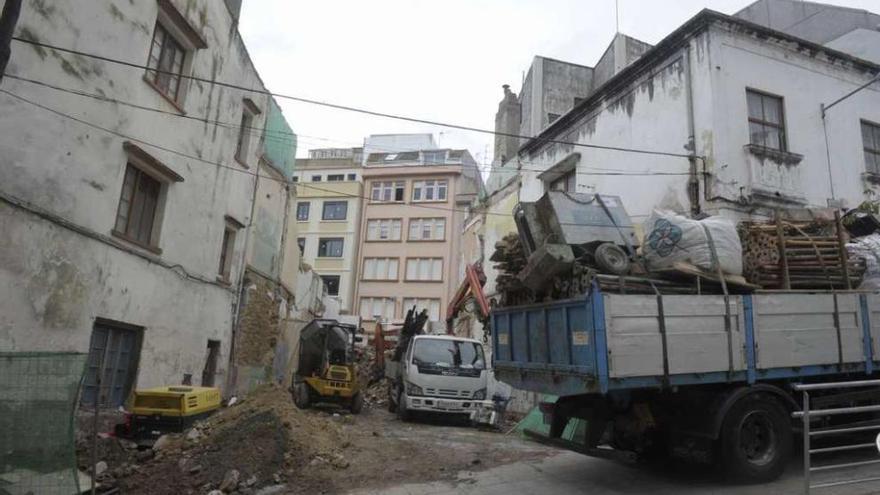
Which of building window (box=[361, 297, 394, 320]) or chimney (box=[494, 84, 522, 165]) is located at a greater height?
chimney (box=[494, 84, 522, 165])

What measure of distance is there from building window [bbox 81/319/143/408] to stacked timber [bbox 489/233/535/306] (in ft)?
22.7

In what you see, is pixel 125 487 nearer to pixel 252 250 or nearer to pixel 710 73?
pixel 252 250

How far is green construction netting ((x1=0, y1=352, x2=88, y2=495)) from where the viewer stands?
516 cm

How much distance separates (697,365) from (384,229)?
1434 inches

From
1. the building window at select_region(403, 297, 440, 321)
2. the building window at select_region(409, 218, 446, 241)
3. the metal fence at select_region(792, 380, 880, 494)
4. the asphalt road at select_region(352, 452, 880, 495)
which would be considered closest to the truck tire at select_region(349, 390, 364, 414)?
the asphalt road at select_region(352, 452, 880, 495)

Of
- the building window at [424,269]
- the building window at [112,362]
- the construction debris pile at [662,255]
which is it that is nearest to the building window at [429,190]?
the building window at [424,269]

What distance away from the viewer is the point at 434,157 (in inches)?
1698

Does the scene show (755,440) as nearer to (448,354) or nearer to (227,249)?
(448,354)

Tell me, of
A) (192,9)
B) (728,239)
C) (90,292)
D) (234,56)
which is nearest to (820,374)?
(728,239)

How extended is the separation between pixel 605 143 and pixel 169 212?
10665 mm

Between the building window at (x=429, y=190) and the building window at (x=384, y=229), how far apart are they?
2421 millimetres

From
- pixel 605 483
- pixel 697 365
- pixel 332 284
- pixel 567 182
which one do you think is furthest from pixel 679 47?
pixel 332 284

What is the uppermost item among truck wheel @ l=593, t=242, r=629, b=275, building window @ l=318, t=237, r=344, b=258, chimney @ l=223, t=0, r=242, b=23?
chimney @ l=223, t=0, r=242, b=23

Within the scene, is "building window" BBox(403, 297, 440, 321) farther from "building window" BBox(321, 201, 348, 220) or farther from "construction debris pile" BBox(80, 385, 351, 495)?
"construction debris pile" BBox(80, 385, 351, 495)
